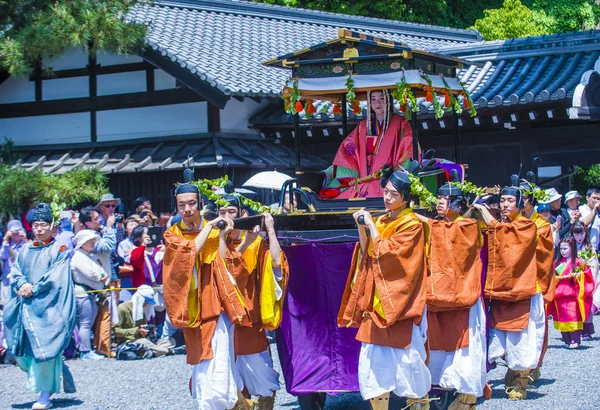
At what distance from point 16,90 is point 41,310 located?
865 cm

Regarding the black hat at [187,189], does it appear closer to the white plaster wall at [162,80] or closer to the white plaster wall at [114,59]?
the white plaster wall at [162,80]

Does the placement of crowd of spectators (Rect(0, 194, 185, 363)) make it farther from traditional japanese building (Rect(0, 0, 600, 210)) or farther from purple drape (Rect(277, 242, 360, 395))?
purple drape (Rect(277, 242, 360, 395))

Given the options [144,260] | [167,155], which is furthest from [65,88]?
[144,260]

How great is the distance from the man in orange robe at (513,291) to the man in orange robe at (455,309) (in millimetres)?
733

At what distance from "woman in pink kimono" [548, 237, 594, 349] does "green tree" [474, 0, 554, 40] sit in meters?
12.1

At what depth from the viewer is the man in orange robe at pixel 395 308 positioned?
631 centimetres

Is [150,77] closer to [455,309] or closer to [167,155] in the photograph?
[167,155]

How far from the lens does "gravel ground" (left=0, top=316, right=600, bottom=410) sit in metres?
7.93

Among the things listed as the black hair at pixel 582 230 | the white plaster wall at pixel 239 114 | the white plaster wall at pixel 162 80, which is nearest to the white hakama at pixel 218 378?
the black hair at pixel 582 230

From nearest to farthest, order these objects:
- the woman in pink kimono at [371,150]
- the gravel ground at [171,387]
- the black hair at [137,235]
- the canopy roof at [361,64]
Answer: the canopy roof at [361,64] < the gravel ground at [171,387] < the woman in pink kimono at [371,150] < the black hair at [137,235]

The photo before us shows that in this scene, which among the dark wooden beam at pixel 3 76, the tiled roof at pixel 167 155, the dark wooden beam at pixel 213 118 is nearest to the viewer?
the tiled roof at pixel 167 155

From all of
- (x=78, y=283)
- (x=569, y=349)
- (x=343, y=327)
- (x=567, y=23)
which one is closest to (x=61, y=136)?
(x=78, y=283)

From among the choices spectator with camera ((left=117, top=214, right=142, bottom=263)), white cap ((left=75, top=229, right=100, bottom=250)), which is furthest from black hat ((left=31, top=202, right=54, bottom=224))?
spectator with camera ((left=117, top=214, right=142, bottom=263))

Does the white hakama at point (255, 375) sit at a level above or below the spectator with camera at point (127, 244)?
below
